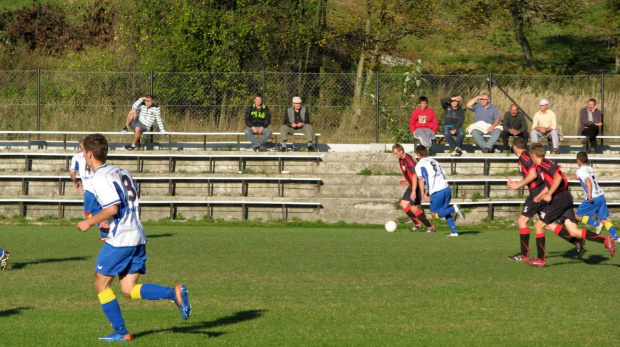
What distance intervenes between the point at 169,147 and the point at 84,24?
1989 cm

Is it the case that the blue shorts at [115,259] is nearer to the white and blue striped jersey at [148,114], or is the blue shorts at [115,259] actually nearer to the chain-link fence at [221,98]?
the white and blue striped jersey at [148,114]

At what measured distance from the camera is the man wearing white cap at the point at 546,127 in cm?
2036

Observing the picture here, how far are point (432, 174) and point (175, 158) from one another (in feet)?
26.3

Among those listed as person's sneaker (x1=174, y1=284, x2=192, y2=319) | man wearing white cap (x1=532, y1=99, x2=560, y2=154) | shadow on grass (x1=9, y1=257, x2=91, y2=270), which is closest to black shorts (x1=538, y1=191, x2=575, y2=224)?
person's sneaker (x1=174, y1=284, x2=192, y2=319)

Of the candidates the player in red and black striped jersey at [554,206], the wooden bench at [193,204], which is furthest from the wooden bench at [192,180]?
the player in red and black striped jersey at [554,206]

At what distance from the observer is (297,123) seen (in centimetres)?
2105

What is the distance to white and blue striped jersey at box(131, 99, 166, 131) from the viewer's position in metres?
21.4

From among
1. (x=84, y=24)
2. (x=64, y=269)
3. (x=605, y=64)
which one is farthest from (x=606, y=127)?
Result: (x=84, y=24)

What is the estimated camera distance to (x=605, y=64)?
3691 cm

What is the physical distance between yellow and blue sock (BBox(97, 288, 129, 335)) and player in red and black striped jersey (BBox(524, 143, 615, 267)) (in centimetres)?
673

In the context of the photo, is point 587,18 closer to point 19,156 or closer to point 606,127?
point 606,127

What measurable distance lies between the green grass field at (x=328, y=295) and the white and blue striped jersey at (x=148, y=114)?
697 cm

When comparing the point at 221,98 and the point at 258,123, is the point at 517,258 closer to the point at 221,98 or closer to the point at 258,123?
the point at 258,123

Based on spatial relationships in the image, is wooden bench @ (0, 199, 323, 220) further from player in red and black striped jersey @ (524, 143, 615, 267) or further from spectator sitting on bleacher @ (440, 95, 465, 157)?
player in red and black striped jersey @ (524, 143, 615, 267)
